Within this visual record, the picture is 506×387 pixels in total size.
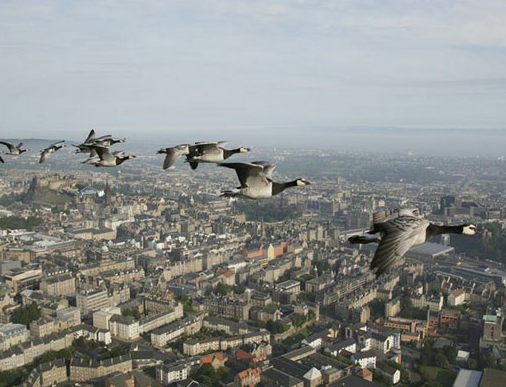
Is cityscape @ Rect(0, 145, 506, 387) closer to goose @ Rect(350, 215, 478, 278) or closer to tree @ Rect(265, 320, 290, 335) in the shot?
tree @ Rect(265, 320, 290, 335)

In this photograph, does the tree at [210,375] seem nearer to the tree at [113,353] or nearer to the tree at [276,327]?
the tree at [113,353]

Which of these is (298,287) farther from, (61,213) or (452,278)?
(61,213)

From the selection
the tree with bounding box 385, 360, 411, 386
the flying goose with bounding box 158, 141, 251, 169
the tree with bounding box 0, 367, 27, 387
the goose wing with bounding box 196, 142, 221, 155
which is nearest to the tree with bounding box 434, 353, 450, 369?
the tree with bounding box 385, 360, 411, 386

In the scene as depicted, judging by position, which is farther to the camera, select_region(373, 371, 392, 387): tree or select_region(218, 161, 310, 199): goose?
select_region(373, 371, 392, 387): tree

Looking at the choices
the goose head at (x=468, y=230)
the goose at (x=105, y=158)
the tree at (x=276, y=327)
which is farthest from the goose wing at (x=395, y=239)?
the tree at (x=276, y=327)

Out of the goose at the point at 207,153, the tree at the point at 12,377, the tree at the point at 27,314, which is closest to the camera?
the goose at the point at 207,153

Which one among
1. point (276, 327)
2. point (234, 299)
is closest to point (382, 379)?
point (276, 327)

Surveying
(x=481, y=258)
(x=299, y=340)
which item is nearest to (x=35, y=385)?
(x=299, y=340)

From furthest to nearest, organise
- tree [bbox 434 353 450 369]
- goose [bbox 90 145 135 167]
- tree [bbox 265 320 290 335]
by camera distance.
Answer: tree [bbox 265 320 290 335] → tree [bbox 434 353 450 369] → goose [bbox 90 145 135 167]
